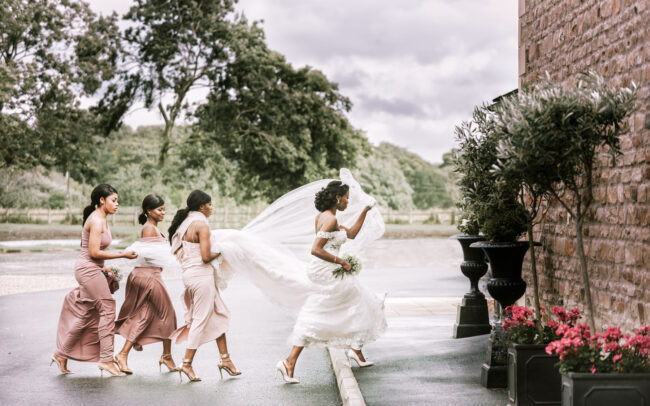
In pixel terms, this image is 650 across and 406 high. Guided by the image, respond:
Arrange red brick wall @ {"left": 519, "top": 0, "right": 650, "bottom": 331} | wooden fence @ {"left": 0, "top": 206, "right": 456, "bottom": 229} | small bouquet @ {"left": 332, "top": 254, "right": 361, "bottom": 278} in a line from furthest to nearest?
1. wooden fence @ {"left": 0, "top": 206, "right": 456, "bottom": 229}
2. small bouquet @ {"left": 332, "top": 254, "right": 361, "bottom": 278}
3. red brick wall @ {"left": 519, "top": 0, "right": 650, "bottom": 331}

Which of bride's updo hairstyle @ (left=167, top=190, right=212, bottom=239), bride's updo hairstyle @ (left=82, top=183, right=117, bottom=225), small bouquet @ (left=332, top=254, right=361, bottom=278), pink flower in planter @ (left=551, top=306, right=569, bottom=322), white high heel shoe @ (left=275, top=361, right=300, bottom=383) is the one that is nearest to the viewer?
pink flower in planter @ (left=551, top=306, right=569, bottom=322)

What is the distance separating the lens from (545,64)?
915 cm

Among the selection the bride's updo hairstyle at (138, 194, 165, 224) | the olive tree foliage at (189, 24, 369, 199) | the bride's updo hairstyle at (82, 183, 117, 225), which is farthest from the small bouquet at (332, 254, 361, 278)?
the olive tree foliage at (189, 24, 369, 199)

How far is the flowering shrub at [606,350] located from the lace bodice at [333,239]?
10.6 feet

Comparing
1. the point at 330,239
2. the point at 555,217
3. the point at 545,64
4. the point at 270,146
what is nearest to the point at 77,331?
the point at 330,239

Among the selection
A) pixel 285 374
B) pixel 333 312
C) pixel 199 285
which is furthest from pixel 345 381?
pixel 199 285

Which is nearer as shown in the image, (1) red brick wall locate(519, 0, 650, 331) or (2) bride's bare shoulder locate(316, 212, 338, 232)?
(1) red brick wall locate(519, 0, 650, 331)

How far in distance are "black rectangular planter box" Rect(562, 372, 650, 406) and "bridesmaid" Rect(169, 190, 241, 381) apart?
4.28m

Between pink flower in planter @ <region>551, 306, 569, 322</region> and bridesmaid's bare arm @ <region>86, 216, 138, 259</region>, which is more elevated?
bridesmaid's bare arm @ <region>86, 216, 138, 259</region>

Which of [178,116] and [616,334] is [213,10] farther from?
[616,334]

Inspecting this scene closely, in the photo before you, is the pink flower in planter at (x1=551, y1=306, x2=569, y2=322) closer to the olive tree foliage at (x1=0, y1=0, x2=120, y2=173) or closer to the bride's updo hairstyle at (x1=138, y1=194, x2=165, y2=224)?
the bride's updo hairstyle at (x1=138, y1=194, x2=165, y2=224)

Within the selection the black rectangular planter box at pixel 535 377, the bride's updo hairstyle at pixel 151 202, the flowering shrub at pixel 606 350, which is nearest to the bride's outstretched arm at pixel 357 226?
the bride's updo hairstyle at pixel 151 202

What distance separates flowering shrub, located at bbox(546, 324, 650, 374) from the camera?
513cm

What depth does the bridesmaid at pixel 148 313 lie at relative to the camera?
8.75 meters
